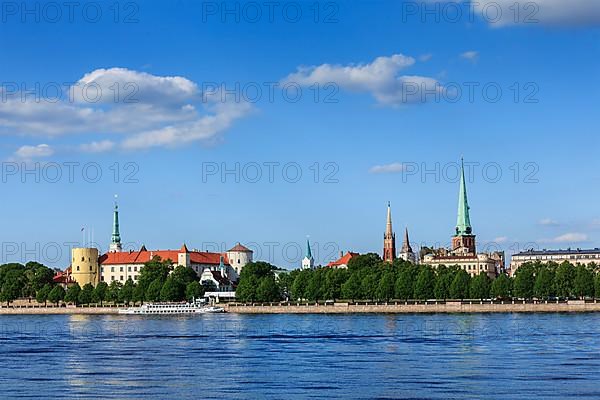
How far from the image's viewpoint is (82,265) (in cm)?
18512

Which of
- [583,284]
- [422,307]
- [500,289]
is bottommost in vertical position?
[422,307]

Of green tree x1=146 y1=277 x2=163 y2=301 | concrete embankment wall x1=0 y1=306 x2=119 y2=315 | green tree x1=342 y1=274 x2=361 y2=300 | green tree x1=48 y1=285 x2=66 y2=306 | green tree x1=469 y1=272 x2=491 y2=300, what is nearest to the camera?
green tree x1=469 y1=272 x2=491 y2=300

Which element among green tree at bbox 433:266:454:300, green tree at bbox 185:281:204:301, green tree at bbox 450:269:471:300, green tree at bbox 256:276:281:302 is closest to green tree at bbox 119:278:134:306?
green tree at bbox 185:281:204:301

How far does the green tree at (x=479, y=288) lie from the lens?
13712 cm

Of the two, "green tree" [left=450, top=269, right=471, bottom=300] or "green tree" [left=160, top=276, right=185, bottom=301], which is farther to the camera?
"green tree" [left=160, top=276, right=185, bottom=301]

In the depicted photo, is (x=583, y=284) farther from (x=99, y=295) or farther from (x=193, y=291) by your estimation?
(x=99, y=295)

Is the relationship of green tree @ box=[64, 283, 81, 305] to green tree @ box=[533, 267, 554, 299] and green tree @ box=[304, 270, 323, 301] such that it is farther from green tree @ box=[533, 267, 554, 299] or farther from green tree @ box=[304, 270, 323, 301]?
green tree @ box=[533, 267, 554, 299]

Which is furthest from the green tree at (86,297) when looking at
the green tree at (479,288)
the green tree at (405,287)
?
the green tree at (479,288)

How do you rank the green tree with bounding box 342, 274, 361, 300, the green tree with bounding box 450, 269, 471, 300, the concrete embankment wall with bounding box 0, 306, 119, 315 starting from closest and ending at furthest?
the green tree with bounding box 450, 269, 471, 300
the green tree with bounding box 342, 274, 361, 300
the concrete embankment wall with bounding box 0, 306, 119, 315

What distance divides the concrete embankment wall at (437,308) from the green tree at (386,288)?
379 centimetres

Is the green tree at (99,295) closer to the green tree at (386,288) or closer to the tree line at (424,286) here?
the tree line at (424,286)

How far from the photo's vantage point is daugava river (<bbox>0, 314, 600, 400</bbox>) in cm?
3988

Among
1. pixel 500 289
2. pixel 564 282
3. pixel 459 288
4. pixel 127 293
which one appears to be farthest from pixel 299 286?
pixel 564 282

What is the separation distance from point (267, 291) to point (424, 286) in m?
22.1
